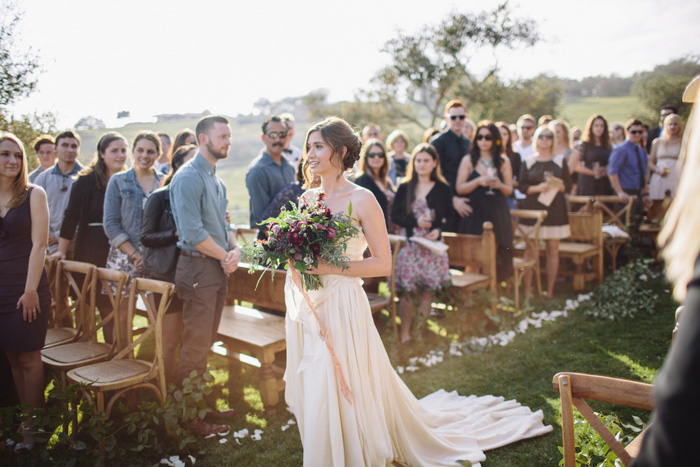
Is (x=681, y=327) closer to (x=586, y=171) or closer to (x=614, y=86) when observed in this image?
(x=586, y=171)

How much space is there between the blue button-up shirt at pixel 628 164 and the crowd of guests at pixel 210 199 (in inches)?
1.0

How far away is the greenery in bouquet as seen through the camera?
2.78m

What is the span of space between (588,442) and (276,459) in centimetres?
218

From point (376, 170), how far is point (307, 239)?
3732 millimetres

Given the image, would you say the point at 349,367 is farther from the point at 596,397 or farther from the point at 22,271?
the point at 22,271

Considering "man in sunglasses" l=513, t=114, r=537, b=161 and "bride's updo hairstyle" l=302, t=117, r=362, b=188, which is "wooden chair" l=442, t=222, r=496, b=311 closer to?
"bride's updo hairstyle" l=302, t=117, r=362, b=188

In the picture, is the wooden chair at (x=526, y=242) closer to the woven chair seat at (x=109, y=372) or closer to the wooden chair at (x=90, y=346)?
the woven chair seat at (x=109, y=372)

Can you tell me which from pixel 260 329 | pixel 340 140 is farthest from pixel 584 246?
pixel 340 140

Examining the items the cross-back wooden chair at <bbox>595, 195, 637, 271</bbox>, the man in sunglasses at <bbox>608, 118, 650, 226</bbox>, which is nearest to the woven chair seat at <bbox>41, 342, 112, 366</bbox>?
the cross-back wooden chair at <bbox>595, 195, 637, 271</bbox>

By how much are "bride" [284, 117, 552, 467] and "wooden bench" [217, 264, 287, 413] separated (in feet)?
3.26

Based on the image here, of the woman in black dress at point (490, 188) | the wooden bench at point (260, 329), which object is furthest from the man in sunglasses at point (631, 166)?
the wooden bench at point (260, 329)

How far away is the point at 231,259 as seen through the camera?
13.3 ft

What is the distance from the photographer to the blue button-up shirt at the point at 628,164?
9.13m

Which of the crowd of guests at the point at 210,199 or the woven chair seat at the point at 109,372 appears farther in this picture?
the crowd of guests at the point at 210,199
